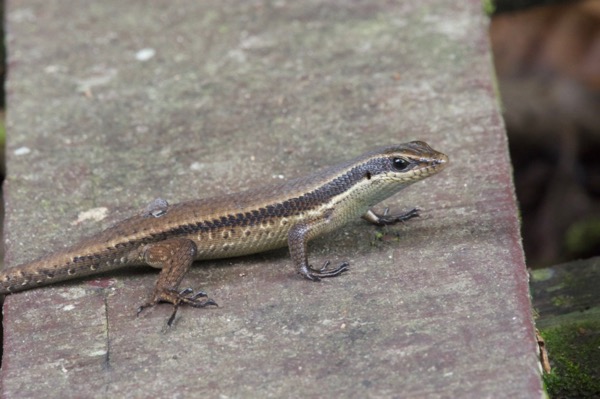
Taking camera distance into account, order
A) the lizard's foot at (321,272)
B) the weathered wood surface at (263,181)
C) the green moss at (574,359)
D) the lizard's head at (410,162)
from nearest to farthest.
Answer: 1. the weathered wood surface at (263,181)
2. the green moss at (574,359)
3. the lizard's foot at (321,272)
4. the lizard's head at (410,162)

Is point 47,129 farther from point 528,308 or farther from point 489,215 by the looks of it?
point 528,308

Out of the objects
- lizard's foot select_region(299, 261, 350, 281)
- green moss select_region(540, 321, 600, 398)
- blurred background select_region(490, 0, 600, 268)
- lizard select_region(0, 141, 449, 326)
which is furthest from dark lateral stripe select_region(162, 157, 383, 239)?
blurred background select_region(490, 0, 600, 268)

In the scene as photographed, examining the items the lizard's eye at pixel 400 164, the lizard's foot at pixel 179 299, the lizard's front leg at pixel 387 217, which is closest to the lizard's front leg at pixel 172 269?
the lizard's foot at pixel 179 299

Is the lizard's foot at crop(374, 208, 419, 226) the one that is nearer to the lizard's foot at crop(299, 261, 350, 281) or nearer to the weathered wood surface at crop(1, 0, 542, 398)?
the weathered wood surface at crop(1, 0, 542, 398)

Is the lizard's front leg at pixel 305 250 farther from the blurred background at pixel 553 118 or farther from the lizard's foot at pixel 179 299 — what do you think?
the blurred background at pixel 553 118

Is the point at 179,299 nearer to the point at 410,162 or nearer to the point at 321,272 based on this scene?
the point at 321,272

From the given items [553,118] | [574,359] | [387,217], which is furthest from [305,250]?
[553,118]
